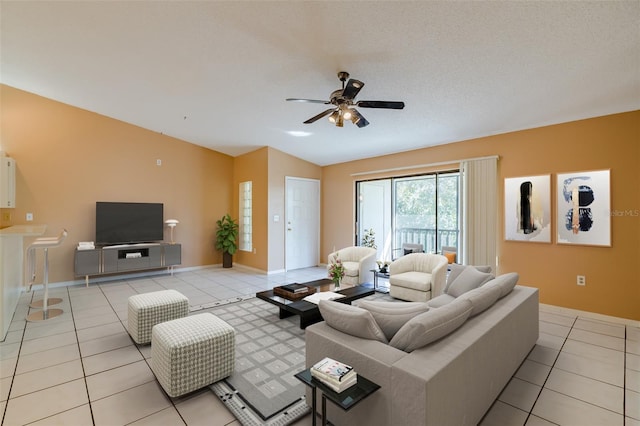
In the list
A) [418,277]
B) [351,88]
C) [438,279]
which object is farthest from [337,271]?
[351,88]

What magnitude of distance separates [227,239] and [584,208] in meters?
6.81

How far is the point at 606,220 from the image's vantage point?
146 inches

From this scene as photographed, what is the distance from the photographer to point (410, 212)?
241 inches

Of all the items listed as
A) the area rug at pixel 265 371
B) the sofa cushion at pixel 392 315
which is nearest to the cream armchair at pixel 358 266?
the area rug at pixel 265 371

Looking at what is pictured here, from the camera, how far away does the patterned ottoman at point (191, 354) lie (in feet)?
6.79

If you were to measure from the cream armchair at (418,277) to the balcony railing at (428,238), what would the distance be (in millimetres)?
1085

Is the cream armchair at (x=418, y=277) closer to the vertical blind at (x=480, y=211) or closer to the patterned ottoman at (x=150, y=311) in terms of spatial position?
the vertical blind at (x=480, y=211)

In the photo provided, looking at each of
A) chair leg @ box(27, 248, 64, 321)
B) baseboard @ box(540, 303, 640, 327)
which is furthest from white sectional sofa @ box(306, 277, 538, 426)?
chair leg @ box(27, 248, 64, 321)

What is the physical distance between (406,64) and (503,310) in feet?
8.43

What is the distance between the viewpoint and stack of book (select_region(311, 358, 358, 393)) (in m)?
1.42

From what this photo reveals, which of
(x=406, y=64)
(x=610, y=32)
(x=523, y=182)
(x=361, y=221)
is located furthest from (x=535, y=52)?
(x=361, y=221)

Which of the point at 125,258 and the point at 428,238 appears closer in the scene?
the point at 125,258

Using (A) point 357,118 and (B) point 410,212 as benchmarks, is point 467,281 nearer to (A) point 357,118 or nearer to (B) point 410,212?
(A) point 357,118

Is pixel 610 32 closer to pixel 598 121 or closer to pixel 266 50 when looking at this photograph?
pixel 598 121
